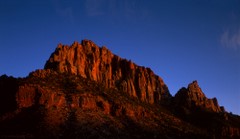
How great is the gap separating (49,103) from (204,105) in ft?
277

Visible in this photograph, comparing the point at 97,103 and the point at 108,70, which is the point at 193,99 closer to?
the point at 108,70

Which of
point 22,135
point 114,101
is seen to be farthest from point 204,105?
point 22,135

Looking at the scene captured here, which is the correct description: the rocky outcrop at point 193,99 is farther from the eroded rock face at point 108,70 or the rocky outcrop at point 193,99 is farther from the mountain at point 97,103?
the eroded rock face at point 108,70

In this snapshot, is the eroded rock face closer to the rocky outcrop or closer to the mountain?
the mountain

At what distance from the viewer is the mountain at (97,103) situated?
3607 inches

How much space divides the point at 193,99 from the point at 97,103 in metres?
63.8

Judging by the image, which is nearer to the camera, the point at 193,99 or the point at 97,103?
the point at 97,103

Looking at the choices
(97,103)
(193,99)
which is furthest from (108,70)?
(97,103)

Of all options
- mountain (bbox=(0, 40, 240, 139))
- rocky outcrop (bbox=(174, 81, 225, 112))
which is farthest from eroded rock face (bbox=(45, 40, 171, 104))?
rocky outcrop (bbox=(174, 81, 225, 112))

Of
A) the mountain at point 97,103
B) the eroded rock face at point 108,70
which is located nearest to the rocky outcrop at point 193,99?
the mountain at point 97,103

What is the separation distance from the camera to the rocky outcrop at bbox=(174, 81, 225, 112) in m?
159

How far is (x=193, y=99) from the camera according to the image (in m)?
162

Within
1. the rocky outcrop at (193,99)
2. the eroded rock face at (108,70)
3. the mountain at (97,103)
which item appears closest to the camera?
the mountain at (97,103)

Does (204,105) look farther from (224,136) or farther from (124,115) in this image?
(124,115)
